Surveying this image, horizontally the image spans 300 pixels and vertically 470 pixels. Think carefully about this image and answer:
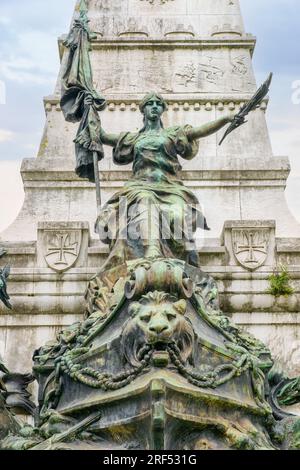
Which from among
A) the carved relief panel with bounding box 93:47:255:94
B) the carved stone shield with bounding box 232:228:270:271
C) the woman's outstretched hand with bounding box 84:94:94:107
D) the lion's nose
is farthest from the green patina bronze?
the carved relief panel with bounding box 93:47:255:94

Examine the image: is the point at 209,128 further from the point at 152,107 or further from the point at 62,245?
the point at 62,245

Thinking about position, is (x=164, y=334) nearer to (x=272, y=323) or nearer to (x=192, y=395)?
(x=192, y=395)

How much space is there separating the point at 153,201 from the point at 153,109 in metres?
1.87

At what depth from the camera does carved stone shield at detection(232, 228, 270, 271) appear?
15.9 meters

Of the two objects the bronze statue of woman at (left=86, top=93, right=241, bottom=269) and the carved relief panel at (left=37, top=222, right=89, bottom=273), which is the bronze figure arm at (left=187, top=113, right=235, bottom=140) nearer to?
the bronze statue of woman at (left=86, top=93, right=241, bottom=269)

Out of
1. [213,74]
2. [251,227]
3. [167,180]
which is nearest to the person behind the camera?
[167,180]

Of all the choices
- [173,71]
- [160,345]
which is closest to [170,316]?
[160,345]

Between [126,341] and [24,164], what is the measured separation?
32.0 ft

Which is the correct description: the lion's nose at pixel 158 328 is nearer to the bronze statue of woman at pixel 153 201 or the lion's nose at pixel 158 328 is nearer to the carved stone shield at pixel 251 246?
the bronze statue of woman at pixel 153 201

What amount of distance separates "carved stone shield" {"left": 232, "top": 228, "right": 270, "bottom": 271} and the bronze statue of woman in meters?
1.22

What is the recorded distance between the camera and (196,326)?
39.3 feet
